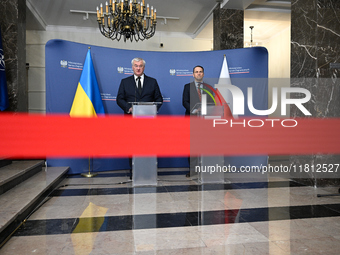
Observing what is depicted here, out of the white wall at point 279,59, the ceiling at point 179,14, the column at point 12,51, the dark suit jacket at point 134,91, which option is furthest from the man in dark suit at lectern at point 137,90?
the white wall at point 279,59

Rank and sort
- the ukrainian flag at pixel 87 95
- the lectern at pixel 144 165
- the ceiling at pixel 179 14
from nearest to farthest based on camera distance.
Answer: the lectern at pixel 144 165, the ukrainian flag at pixel 87 95, the ceiling at pixel 179 14

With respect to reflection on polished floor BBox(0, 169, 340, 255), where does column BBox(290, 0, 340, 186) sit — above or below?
above

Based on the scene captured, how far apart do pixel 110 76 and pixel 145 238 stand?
11.1 ft

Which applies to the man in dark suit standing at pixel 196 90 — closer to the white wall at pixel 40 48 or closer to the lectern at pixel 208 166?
the lectern at pixel 208 166

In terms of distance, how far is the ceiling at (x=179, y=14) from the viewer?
6340 millimetres

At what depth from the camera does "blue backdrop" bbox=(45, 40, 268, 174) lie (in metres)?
4.41

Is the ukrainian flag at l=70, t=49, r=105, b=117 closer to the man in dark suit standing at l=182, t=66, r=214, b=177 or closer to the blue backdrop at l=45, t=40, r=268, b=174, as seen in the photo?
the blue backdrop at l=45, t=40, r=268, b=174

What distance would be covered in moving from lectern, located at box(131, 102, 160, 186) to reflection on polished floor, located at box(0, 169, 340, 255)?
12cm

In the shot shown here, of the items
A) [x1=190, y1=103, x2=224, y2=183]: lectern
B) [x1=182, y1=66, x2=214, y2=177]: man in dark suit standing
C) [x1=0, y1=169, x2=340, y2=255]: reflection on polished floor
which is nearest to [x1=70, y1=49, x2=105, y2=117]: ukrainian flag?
[x1=0, y1=169, x2=340, y2=255]: reflection on polished floor

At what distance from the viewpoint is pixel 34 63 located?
302 inches
